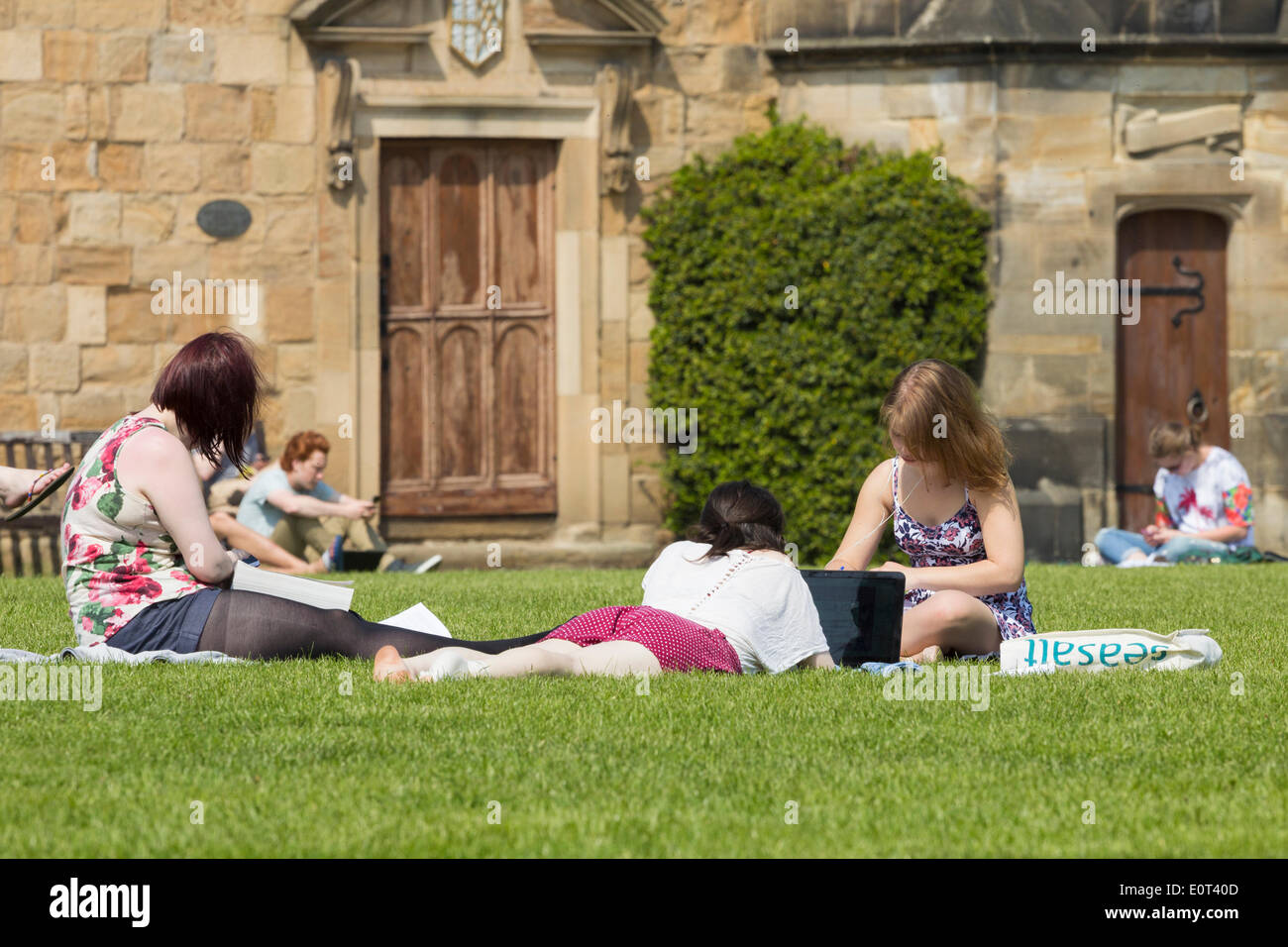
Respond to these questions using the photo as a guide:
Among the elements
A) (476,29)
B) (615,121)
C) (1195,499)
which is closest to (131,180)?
(476,29)

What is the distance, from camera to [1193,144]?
13.1m

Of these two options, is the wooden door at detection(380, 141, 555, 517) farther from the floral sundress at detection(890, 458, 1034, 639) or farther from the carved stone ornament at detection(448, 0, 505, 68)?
the floral sundress at detection(890, 458, 1034, 639)

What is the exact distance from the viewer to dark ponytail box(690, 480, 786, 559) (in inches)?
220

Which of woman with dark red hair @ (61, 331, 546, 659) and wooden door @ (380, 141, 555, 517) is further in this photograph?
wooden door @ (380, 141, 555, 517)

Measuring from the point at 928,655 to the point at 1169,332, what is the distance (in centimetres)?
844

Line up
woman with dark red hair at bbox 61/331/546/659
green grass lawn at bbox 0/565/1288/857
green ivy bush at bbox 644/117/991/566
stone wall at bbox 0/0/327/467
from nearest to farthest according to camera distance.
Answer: green grass lawn at bbox 0/565/1288/857
woman with dark red hair at bbox 61/331/546/659
stone wall at bbox 0/0/327/467
green ivy bush at bbox 644/117/991/566

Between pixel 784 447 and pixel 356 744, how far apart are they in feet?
29.5

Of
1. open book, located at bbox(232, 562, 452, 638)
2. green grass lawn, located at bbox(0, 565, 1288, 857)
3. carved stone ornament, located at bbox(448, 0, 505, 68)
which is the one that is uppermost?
carved stone ornament, located at bbox(448, 0, 505, 68)

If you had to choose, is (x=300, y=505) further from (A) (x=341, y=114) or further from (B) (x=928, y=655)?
(B) (x=928, y=655)

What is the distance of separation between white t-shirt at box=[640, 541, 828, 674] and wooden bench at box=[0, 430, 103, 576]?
743 cm

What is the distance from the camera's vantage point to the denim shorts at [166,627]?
5.46m

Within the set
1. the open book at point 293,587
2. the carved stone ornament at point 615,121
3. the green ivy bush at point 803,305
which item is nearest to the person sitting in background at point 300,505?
the green ivy bush at point 803,305

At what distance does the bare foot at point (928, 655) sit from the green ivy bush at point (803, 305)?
22.3 ft

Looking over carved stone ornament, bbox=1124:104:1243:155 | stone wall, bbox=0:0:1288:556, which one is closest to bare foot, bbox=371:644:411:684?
stone wall, bbox=0:0:1288:556
